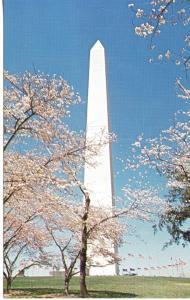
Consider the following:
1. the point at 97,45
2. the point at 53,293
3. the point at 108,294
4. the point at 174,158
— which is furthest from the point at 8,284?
the point at 97,45

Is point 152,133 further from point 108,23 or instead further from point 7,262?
point 7,262

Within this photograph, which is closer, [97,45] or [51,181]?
[51,181]

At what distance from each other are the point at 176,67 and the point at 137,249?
6.11ft

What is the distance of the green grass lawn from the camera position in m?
5.02

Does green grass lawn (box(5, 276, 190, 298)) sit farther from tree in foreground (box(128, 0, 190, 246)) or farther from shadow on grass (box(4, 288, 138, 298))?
tree in foreground (box(128, 0, 190, 246))

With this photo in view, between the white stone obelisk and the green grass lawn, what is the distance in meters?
0.21

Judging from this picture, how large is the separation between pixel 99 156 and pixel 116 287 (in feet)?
4.22

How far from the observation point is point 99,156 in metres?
5.52

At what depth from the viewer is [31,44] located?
4973mm

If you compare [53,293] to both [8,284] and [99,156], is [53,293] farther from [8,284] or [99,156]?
[99,156]

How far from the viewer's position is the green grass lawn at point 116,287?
5023 mm

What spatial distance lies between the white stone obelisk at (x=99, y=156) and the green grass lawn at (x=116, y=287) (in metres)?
0.21

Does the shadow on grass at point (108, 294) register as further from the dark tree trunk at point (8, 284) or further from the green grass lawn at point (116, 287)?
the dark tree trunk at point (8, 284)

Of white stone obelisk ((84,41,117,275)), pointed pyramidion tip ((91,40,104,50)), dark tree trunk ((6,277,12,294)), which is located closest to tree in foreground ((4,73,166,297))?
white stone obelisk ((84,41,117,275))
